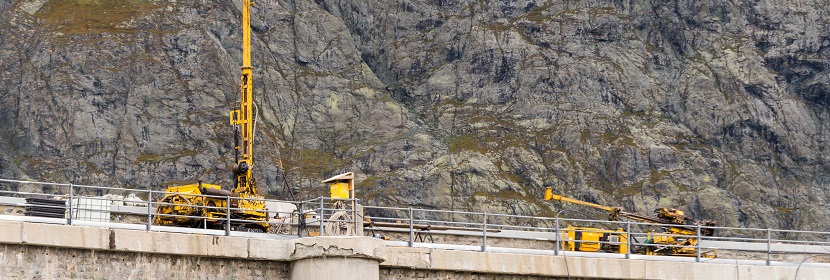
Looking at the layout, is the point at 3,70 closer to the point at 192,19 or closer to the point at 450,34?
the point at 192,19

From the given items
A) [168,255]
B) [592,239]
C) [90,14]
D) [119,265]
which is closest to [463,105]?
[90,14]

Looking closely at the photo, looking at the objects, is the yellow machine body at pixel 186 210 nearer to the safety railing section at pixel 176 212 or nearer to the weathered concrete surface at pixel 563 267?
the safety railing section at pixel 176 212

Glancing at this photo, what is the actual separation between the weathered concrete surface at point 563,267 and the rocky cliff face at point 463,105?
133 m

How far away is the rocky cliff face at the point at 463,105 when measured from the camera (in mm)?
176875

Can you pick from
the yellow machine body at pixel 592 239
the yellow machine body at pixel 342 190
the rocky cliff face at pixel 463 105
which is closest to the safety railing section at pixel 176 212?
the yellow machine body at pixel 342 190

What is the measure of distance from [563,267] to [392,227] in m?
11.5

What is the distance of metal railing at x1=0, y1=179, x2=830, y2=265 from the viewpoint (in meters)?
35.6

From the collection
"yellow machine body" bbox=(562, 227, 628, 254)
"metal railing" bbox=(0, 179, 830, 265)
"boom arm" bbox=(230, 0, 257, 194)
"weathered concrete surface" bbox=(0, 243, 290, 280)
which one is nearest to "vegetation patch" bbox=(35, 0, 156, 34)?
"boom arm" bbox=(230, 0, 257, 194)

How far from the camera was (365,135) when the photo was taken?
620 feet

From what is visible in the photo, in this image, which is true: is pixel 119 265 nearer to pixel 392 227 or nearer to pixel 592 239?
pixel 392 227

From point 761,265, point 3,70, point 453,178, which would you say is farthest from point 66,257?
point 3,70

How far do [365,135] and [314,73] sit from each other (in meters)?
11.8

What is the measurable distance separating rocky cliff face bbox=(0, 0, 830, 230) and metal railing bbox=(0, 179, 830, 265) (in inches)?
4544

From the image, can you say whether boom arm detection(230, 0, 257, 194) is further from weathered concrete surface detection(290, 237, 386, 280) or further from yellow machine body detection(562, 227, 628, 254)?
weathered concrete surface detection(290, 237, 386, 280)
